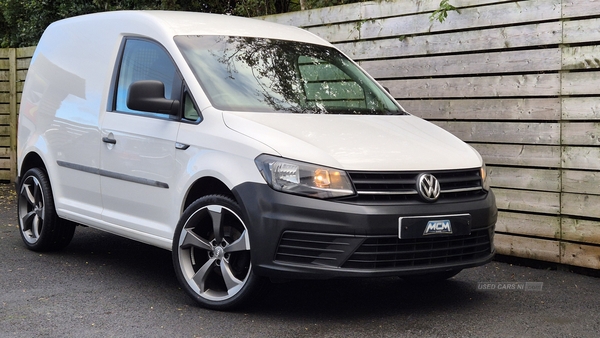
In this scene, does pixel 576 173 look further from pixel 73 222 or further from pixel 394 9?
pixel 73 222

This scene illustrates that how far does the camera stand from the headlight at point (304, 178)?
15.4 feet

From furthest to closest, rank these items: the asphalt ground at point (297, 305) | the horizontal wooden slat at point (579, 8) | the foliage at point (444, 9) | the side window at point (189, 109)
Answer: the foliage at point (444, 9)
the horizontal wooden slat at point (579, 8)
the side window at point (189, 109)
the asphalt ground at point (297, 305)

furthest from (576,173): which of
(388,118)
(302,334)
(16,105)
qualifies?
(16,105)

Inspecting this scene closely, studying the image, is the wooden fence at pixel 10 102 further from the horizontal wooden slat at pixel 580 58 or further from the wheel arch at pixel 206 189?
the horizontal wooden slat at pixel 580 58

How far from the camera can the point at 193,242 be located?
17.3 feet

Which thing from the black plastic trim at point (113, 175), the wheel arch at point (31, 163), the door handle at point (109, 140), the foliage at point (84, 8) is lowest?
the wheel arch at point (31, 163)

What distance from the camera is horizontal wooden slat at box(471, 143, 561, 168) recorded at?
6.62 m

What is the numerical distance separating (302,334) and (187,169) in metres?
1.33

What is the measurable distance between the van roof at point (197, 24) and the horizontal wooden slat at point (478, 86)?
50.4 inches

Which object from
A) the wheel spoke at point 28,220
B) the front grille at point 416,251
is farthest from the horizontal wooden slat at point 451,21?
the wheel spoke at point 28,220

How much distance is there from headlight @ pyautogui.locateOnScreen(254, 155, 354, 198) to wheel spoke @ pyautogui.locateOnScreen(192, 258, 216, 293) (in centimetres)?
76

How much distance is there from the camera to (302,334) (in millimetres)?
4695

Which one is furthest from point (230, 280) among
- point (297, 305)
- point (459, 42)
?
point (459, 42)

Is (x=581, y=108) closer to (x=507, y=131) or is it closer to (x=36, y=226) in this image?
(x=507, y=131)
